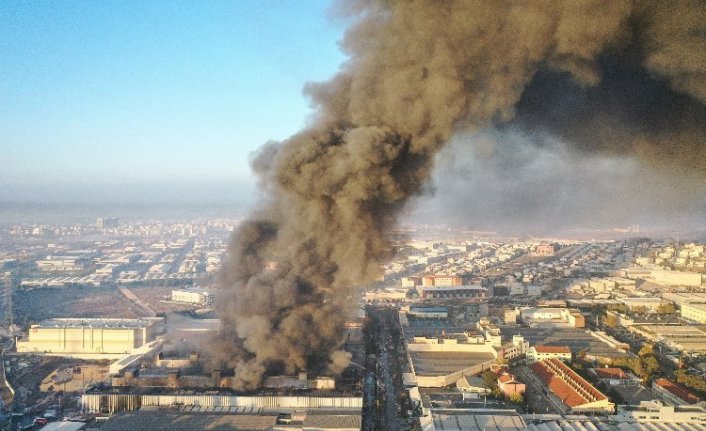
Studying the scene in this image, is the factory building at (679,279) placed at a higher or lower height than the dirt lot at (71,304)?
higher

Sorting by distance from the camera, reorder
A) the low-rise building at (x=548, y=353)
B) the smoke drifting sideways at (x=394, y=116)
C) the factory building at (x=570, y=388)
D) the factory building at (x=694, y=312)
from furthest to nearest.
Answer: the factory building at (x=694, y=312)
the low-rise building at (x=548, y=353)
the factory building at (x=570, y=388)
the smoke drifting sideways at (x=394, y=116)

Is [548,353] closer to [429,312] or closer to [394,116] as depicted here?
[429,312]

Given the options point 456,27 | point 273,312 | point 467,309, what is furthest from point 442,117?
point 467,309

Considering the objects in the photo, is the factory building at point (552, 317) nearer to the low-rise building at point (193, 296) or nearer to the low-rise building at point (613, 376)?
the low-rise building at point (613, 376)

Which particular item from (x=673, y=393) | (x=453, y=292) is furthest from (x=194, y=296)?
(x=673, y=393)

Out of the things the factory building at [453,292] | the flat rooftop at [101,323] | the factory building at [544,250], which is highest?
the factory building at [544,250]

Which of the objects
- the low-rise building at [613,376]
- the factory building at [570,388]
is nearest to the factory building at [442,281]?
the factory building at [570,388]

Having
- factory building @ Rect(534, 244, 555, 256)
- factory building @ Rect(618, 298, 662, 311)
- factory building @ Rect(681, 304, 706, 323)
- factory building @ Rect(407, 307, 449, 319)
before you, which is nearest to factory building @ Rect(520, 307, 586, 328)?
factory building @ Rect(407, 307, 449, 319)

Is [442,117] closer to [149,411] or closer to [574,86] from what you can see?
[574,86]
